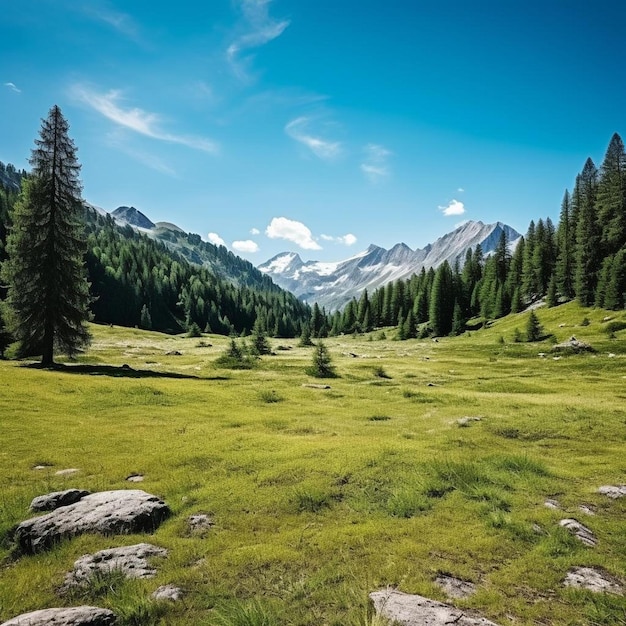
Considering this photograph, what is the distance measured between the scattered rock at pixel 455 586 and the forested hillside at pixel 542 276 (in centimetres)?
9645

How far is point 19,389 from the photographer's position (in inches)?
1178

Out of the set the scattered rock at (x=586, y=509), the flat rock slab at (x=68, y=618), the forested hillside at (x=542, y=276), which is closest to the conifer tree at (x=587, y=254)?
the forested hillside at (x=542, y=276)

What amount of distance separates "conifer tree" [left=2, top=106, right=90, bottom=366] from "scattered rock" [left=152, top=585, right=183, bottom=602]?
4417cm

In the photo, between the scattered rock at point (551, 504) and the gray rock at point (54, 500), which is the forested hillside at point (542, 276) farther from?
the gray rock at point (54, 500)

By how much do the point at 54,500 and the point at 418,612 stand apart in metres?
11.9

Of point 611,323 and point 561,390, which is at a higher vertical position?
point 611,323

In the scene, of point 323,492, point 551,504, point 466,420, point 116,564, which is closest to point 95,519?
point 116,564

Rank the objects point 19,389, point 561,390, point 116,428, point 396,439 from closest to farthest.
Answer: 1. point 396,439
2. point 116,428
3. point 19,389
4. point 561,390

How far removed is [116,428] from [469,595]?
2111cm

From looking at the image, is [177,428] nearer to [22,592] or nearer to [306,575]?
[22,592]

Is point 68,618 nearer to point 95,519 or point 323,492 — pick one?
point 95,519

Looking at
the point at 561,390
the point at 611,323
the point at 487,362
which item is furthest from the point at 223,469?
the point at 611,323

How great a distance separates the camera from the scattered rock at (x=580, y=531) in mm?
10359

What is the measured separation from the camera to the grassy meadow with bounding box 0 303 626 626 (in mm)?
8039
